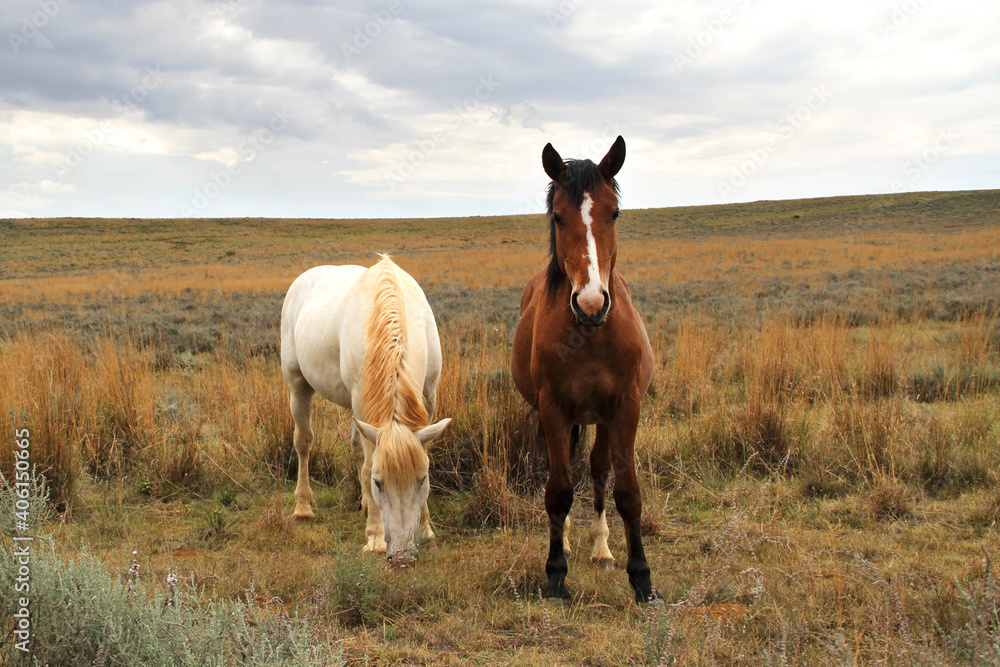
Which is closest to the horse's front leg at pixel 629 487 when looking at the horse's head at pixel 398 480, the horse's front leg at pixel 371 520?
the horse's head at pixel 398 480

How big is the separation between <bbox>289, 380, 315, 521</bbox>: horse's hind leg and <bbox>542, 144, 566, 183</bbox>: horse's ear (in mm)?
2863

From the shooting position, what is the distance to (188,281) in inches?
907

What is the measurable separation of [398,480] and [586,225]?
167 centimetres

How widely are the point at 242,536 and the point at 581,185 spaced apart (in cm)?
317

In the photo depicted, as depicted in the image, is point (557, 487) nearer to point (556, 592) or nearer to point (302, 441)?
point (556, 592)

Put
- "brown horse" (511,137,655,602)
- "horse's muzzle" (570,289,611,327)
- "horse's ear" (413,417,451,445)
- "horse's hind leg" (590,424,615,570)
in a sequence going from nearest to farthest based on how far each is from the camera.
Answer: "horse's muzzle" (570,289,611,327), "brown horse" (511,137,655,602), "horse's ear" (413,417,451,445), "horse's hind leg" (590,424,615,570)

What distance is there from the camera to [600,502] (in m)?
3.64

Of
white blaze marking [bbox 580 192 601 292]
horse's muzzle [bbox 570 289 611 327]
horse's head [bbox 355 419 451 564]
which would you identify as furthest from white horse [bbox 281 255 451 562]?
white blaze marking [bbox 580 192 601 292]

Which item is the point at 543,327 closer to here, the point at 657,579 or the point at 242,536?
the point at 657,579

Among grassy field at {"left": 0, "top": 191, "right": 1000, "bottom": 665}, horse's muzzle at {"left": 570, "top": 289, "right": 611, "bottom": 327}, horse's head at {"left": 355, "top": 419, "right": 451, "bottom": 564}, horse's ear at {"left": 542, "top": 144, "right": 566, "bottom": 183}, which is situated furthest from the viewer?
horse's head at {"left": 355, "top": 419, "right": 451, "bottom": 564}

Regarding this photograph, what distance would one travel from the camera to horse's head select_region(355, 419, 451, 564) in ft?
10.4

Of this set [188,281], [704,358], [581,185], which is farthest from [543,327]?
[188,281]

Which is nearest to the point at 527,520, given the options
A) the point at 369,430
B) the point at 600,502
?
the point at 600,502

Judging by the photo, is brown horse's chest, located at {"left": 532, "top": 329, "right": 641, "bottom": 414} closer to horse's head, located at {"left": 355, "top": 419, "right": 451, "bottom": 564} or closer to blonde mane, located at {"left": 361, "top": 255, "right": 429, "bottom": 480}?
horse's head, located at {"left": 355, "top": 419, "right": 451, "bottom": 564}
